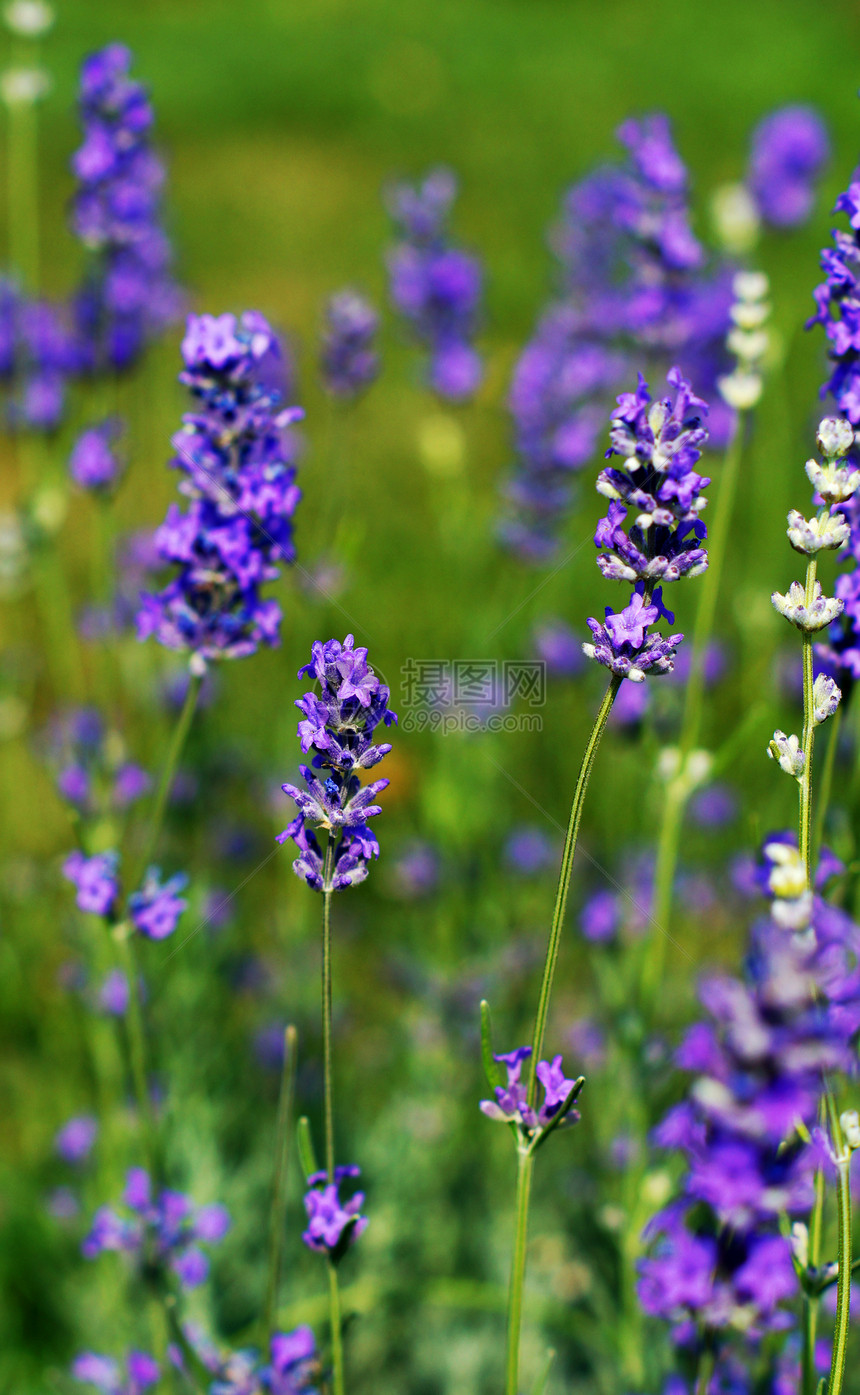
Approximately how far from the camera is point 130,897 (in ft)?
5.67

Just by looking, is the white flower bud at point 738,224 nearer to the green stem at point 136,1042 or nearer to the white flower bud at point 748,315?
the white flower bud at point 748,315

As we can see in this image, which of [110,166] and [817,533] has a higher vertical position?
[110,166]

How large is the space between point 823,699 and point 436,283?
267 cm

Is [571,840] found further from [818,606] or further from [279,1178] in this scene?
[279,1178]

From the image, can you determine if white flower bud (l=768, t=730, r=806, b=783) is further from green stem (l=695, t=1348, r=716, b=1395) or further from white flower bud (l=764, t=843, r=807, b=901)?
green stem (l=695, t=1348, r=716, b=1395)

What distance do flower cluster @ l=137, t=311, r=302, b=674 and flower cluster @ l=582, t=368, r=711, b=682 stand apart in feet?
1.57

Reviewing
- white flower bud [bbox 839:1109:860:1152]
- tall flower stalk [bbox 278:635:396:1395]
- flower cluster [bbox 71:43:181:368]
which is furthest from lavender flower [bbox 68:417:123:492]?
white flower bud [bbox 839:1109:860:1152]

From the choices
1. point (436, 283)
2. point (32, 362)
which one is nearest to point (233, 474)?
point (32, 362)

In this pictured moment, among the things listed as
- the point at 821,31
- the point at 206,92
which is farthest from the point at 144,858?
the point at 821,31

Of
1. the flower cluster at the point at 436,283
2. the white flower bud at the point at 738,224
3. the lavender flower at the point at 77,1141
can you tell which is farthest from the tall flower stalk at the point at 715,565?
the white flower bud at the point at 738,224

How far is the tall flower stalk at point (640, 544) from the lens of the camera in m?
1.17

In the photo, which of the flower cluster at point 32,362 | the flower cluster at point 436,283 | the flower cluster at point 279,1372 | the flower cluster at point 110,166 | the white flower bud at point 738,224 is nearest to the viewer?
the flower cluster at point 279,1372

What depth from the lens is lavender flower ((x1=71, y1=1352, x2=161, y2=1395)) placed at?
1.89 meters

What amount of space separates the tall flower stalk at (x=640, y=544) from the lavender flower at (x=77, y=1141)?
1.78 m
